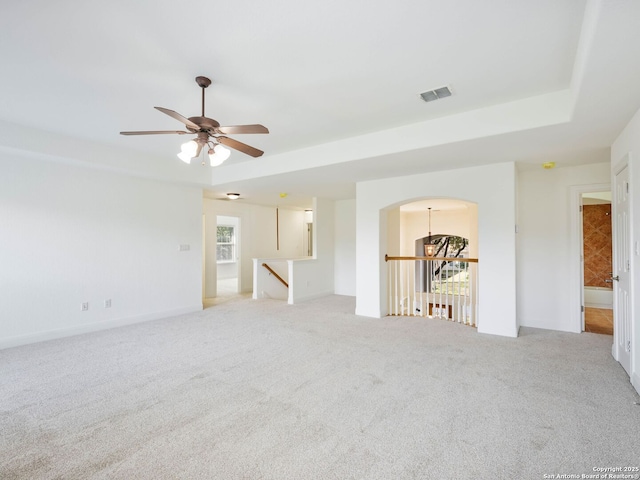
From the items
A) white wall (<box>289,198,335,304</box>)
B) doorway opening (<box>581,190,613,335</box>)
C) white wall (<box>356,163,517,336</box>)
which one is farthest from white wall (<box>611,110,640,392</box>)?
white wall (<box>289,198,335,304</box>)

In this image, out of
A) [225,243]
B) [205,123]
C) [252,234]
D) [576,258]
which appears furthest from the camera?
[225,243]

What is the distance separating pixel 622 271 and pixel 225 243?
9.52 metres

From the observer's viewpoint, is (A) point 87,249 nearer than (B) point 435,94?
No

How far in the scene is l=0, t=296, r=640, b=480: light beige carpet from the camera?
188 centimetres

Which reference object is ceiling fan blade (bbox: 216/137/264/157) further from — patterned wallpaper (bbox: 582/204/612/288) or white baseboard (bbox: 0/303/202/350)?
patterned wallpaper (bbox: 582/204/612/288)

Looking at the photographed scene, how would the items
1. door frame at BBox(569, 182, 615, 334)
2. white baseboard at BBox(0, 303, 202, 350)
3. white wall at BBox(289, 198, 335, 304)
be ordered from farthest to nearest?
1. white wall at BBox(289, 198, 335, 304)
2. door frame at BBox(569, 182, 615, 334)
3. white baseboard at BBox(0, 303, 202, 350)

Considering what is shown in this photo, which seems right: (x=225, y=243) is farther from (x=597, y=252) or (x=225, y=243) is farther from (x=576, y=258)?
(x=597, y=252)

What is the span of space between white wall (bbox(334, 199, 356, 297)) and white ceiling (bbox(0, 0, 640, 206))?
3706 mm

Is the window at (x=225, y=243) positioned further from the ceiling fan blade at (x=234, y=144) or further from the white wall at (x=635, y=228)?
the white wall at (x=635, y=228)

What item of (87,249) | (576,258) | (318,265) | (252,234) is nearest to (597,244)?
(576,258)

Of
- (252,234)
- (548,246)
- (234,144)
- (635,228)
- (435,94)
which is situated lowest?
(548,246)

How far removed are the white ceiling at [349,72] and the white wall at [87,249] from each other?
0.79m

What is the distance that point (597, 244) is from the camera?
677cm

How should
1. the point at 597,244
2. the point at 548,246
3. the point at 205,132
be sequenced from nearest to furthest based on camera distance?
the point at 205,132 → the point at 548,246 → the point at 597,244
